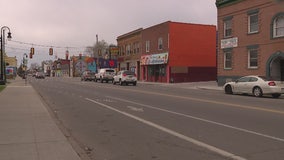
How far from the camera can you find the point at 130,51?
6012 cm

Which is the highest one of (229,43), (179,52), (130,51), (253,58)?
(130,51)

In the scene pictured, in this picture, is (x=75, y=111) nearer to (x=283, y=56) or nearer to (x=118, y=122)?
(x=118, y=122)

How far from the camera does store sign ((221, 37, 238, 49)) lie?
107 ft

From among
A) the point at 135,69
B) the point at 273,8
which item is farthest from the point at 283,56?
the point at 135,69

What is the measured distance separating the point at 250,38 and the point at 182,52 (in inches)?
631

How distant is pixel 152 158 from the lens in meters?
6.87

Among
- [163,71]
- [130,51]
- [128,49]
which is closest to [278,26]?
[163,71]

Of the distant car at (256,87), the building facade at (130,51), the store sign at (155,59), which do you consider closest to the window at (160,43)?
the store sign at (155,59)

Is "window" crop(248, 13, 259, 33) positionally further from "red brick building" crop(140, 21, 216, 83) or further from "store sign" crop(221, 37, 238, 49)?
"red brick building" crop(140, 21, 216, 83)

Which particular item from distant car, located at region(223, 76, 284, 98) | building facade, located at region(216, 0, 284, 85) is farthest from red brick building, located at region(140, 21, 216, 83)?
distant car, located at region(223, 76, 284, 98)

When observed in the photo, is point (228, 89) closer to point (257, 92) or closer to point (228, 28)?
point (257, 92)

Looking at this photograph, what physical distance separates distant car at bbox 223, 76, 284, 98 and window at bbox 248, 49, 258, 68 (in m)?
6.41

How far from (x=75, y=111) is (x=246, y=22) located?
21306 millimetres

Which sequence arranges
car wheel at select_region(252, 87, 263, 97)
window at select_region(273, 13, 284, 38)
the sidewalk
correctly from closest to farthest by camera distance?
the sidewalk < car wheel at select_region(252, 87, 263, 97) < window at select_region(273, 13, 284, 38)
